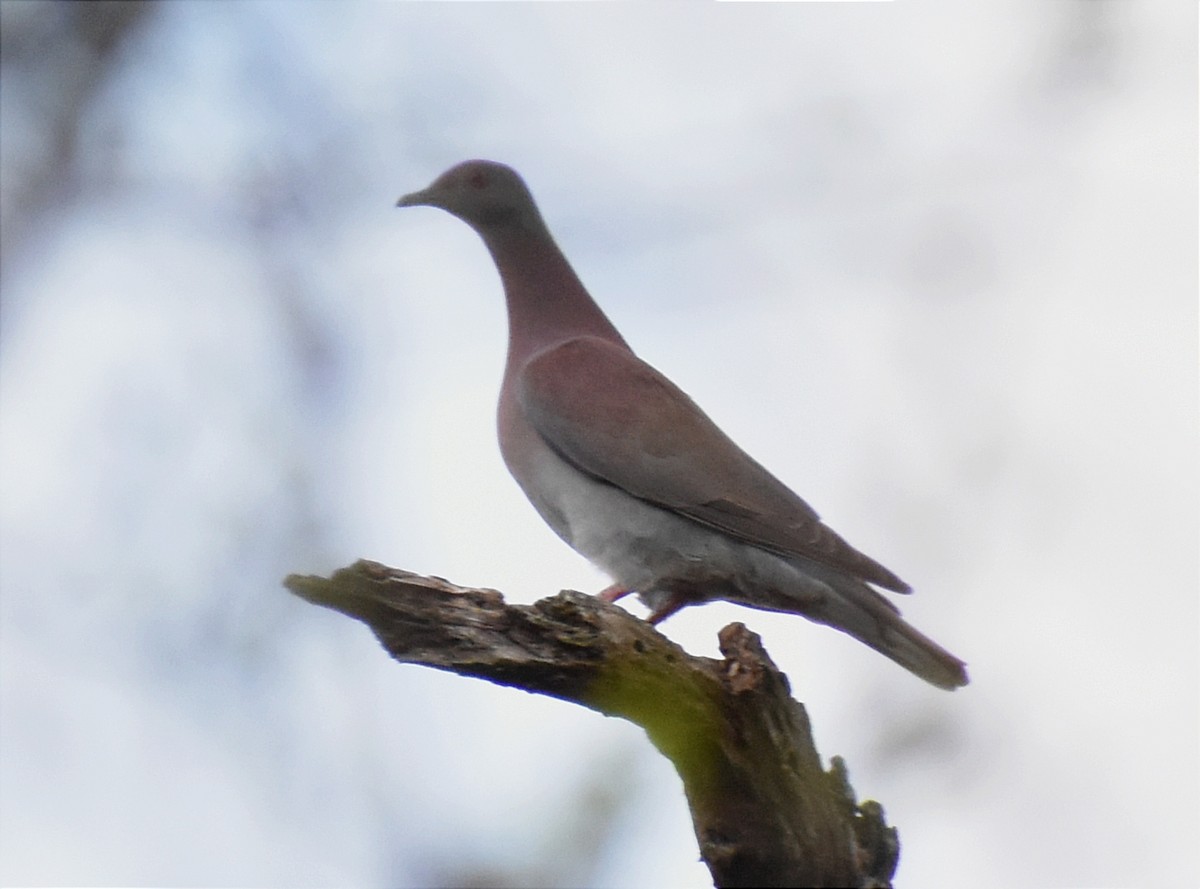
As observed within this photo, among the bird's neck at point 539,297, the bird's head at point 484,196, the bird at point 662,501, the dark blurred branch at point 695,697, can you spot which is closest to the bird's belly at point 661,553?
the bird at point 662,501

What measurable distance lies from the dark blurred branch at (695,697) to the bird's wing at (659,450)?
1.08m

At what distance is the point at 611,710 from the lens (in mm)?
3496

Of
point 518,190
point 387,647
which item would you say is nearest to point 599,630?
point 387,647

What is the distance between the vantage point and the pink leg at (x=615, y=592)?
488 centimetres

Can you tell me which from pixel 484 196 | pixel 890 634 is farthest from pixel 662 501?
pixel 484 196

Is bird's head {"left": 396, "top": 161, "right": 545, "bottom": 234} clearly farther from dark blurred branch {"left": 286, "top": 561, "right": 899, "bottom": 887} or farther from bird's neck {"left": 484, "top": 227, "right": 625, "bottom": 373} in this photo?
dark blurred branch {"left": 286, "top": 561, "right": 899, "bottom": 887}

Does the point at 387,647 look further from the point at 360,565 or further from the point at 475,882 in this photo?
the point at 475,882

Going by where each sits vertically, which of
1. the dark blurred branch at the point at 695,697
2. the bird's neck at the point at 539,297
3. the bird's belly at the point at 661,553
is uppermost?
the bird's neck at the point at 539,297

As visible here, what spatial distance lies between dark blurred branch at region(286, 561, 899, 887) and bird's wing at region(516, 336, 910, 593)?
3.54 ft

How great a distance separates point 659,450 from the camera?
16.1ft

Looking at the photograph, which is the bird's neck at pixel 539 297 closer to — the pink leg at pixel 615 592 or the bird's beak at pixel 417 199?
the bird's beak at pixel 417 199

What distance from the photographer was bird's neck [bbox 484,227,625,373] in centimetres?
553

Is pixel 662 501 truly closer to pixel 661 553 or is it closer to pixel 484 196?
pixel 661 553

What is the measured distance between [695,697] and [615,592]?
4.91 feet
